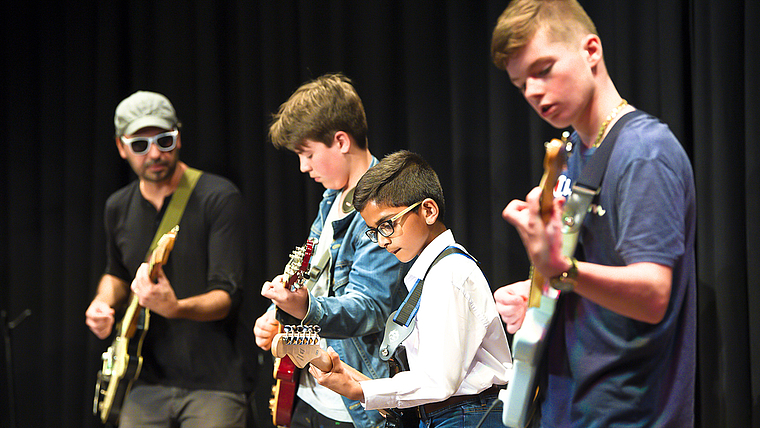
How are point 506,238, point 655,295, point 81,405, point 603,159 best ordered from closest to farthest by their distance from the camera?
point 655,295
point 603,159
point 506,238
point 81,405

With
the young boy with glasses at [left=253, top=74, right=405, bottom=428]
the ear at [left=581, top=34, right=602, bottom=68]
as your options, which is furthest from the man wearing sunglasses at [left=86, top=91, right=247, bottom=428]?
the ear at [left=581, top=34, right=602, bottom=68]

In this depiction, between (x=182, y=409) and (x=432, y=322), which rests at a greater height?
(x=432, y=322)

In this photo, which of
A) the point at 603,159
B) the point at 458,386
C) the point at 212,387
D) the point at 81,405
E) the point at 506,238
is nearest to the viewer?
the point at 603,159

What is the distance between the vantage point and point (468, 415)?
1.87 m

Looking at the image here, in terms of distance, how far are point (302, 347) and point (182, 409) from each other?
130cm

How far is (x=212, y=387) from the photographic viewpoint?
10.1ft

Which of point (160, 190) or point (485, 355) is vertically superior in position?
point (160, 190)

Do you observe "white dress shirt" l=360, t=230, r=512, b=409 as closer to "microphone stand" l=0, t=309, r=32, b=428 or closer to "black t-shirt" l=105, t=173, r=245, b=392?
"black t-shirt" l=105, t=173, r=245, b=392

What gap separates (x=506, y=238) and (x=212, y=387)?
1.54 meters

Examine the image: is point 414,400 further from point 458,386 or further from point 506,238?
point 506,238

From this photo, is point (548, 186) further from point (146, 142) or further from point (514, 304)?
point (146, 142)

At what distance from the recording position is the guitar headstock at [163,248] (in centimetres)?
300

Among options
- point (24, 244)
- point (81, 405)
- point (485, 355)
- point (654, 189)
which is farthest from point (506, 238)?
point (24, 244)

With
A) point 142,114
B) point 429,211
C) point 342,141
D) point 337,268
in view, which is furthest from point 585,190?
point 142,114
